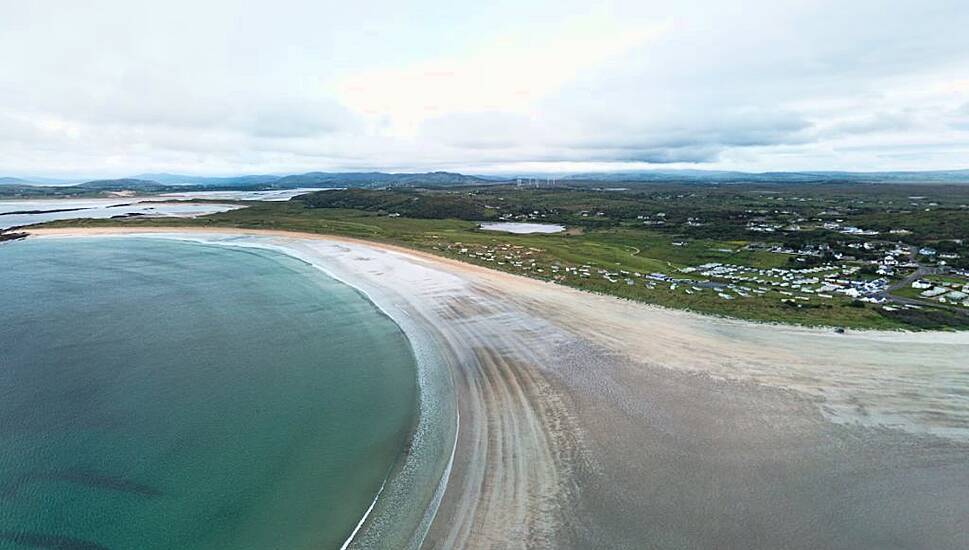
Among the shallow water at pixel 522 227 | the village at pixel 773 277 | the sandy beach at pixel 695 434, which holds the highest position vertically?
the shallow water at pixel 522 227

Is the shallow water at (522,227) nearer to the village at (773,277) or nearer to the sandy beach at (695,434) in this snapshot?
the village at (773,277)

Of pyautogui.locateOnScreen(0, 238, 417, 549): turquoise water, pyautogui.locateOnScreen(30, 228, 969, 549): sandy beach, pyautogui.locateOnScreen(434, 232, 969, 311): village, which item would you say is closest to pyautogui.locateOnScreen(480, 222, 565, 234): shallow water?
pyautogui.locateOnScreen(434, 232, 969, 311): village

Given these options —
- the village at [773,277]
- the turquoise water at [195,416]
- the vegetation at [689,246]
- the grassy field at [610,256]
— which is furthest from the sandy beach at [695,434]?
the village at [773,277]

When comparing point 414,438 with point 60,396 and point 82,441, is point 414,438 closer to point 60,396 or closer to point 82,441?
point 82,441

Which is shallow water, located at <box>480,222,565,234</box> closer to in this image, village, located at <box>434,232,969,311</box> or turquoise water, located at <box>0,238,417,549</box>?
village, located at <box>434,232,969,311</box>

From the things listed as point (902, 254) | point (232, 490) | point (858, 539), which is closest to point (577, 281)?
point (858, 539)
